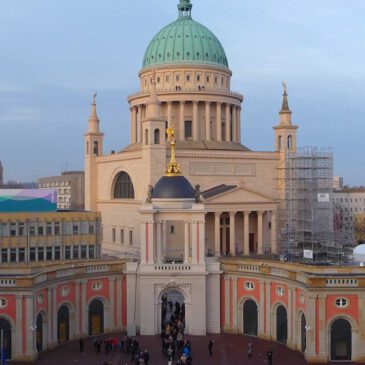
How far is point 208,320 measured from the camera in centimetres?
4572

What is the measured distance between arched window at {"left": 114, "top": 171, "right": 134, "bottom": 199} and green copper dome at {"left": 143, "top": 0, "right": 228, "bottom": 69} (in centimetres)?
1691

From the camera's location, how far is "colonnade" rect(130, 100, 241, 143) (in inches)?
3550

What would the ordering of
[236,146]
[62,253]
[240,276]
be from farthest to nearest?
[236,146]
[62,253]
[240,276]

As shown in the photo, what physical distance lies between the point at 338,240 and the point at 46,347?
42408 mm

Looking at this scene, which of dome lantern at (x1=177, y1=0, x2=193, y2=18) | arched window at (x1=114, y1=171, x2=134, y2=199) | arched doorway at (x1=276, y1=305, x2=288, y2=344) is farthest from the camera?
dome lantern at (x1=177, y1=0, x2=193, y2=18)

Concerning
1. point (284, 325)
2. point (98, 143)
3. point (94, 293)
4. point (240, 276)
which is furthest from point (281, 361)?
point (98, 143)

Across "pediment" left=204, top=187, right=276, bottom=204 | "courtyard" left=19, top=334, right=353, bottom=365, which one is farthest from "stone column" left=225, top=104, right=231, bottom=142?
"courtyard" left=19, top=334, right=353, bottom=365

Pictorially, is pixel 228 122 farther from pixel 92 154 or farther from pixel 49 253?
pixel 49 253

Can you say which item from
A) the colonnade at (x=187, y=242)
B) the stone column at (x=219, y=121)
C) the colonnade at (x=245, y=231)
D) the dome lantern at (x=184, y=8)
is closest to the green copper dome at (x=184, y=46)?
the dome lantern at (x=184, y=8)

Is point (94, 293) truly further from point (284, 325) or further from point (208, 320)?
point (284, 325)

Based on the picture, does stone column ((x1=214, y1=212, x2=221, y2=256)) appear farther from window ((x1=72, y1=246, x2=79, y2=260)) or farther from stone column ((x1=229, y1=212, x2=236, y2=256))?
window ((x1=72, y1=246, x2=79, y2=260))

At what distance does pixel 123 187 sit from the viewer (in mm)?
87375

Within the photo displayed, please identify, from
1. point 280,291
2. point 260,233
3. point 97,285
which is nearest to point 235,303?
point 280,291

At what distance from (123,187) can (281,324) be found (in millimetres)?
47342
